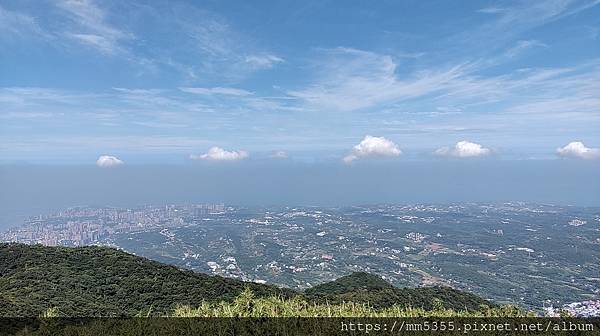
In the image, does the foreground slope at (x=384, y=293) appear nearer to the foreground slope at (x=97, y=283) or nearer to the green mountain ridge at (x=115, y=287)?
the green mountain ridge at (x=115, y=287)

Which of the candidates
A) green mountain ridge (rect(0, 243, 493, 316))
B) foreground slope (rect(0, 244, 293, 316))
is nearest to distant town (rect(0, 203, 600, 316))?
green mountain ridge (rect(0, 243, 493, 316))

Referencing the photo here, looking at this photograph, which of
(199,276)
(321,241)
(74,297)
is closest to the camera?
(74,297)

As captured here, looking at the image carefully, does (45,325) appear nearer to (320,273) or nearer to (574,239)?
(320,273)

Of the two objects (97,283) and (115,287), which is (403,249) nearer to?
(97,283)

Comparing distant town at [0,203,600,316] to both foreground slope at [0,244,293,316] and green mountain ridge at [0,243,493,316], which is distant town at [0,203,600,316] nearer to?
green mountain ridge at [0,243,493,316]

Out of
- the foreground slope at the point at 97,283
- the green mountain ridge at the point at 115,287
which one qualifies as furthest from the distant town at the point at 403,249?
the foreground slope at the point at 97,283

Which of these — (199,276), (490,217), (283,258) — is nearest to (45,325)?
(199,276)
